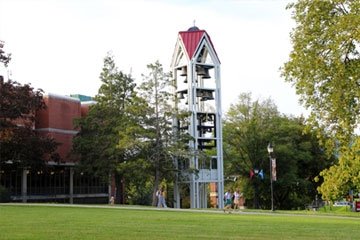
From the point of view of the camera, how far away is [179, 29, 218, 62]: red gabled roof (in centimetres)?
5922

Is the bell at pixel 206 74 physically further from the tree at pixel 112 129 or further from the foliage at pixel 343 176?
the foliage at pixel 343 176

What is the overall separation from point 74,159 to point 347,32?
35.2 m

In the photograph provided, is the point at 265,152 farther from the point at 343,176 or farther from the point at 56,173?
the point at 343,176

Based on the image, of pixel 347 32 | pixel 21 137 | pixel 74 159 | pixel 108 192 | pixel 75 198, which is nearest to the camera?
pixel 347 32

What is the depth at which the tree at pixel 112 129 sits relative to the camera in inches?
1914

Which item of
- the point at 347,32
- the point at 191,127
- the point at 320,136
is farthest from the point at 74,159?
the point at 347,32

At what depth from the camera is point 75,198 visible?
205 feet

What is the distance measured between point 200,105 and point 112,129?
42.5 feet

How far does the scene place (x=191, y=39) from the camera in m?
60.1

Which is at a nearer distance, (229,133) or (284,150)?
(284,150)

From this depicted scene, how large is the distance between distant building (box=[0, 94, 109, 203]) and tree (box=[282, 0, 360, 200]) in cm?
3154

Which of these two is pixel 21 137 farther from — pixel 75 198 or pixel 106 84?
pixel 75 198

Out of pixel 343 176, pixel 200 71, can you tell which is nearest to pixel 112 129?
pixel 200 71

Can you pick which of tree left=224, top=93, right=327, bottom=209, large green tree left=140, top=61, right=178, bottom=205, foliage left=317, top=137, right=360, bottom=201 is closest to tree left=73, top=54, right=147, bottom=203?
large green tree left=140, top=61, right=178, bottom=205
